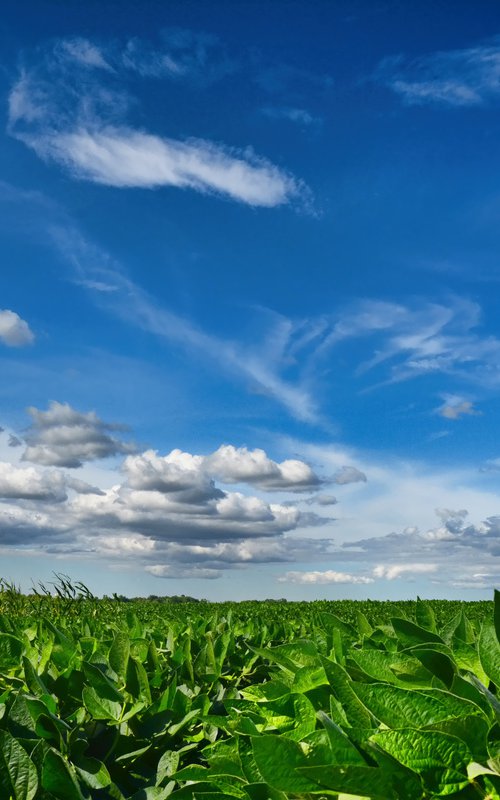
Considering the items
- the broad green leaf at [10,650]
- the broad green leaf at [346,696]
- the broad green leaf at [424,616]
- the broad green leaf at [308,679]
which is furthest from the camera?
the broad green leaf at [424,616]

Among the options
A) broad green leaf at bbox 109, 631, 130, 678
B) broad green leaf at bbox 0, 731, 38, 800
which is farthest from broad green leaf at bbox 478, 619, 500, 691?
broad green leaf at bbox 109, 631, 130, 678

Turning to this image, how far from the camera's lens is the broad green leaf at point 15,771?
5.90ft

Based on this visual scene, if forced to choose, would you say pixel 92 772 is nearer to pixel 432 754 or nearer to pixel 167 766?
pixel 167 766

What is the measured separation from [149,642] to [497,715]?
6.84 feet

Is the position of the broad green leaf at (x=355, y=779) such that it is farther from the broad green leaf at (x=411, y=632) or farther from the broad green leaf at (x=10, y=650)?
the broad green leaf at (x=10, y=650)

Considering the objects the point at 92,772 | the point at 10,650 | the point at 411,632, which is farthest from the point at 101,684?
the point at 411,632

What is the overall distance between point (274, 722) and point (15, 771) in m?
0.73

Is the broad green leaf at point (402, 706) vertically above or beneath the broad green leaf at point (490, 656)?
beneath

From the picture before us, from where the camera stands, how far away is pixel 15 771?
5.91 feet

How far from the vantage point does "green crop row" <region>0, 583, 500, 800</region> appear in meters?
1.36

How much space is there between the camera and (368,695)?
149cm

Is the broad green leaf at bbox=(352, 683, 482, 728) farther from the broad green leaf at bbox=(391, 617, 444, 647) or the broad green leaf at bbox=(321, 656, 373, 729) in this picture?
the broad green leaf at bbox=(391, 617, 444, 647)

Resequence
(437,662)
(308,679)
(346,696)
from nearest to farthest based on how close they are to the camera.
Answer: (346,696) < (437,662) < (308,679)

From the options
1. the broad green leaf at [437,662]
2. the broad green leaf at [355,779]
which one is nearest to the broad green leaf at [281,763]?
the broad green leaf at [355,779]
